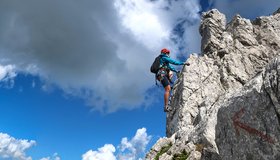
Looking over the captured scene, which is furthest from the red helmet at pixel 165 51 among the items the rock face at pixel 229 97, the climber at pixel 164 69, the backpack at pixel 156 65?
the rock face at pixel 229 97

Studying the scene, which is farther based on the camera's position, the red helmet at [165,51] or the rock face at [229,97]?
the red helmet at [165,51]

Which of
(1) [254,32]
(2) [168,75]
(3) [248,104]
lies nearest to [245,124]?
(3) [248,104]

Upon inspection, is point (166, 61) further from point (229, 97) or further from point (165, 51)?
point (229, 97)

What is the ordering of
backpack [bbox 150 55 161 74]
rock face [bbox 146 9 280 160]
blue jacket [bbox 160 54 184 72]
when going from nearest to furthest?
rock face [bbox 146 9 280 160] → blue jacket [bbox 160 54 184 72] → backpack [bbox 150 55 161 74]

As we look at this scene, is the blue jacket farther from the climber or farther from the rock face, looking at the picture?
the rock face

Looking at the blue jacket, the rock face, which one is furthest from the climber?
the rock face

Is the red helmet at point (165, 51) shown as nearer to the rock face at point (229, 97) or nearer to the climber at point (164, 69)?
the climber at point (164, 69)

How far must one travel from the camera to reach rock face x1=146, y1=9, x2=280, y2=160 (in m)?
10.8

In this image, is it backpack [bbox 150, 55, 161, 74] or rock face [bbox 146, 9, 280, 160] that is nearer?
rock face [bbox 146, 9, 280, 160]

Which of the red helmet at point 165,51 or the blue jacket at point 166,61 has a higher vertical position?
the red helmet at point 165,51

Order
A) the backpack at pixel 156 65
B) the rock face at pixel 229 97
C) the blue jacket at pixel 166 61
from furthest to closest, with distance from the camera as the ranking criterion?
the backpack at pixel 156 65 < the blue jacket at pixel 166 61 < the rock face at pixel 229 97

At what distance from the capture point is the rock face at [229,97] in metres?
10.8

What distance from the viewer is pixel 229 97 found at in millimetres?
13297

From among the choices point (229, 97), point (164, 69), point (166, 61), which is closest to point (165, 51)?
point (166, 61)
